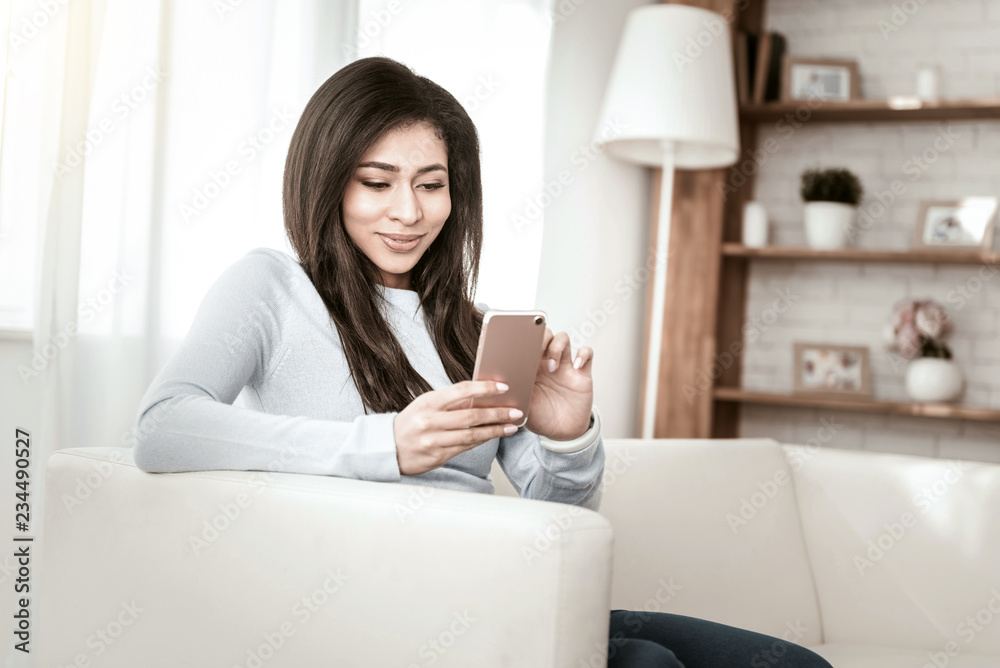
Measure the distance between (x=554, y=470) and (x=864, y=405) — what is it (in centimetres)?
229

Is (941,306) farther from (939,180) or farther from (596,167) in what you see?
(596,167)

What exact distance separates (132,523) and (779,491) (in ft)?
3.90

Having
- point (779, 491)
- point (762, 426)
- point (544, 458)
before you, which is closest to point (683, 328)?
point (762, 426)

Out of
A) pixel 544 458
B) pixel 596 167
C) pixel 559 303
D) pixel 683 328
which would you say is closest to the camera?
pixel 544 458

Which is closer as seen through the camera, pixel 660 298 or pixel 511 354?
pixel 511 354

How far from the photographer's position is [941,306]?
11.2ft

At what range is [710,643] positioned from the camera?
1187mm
